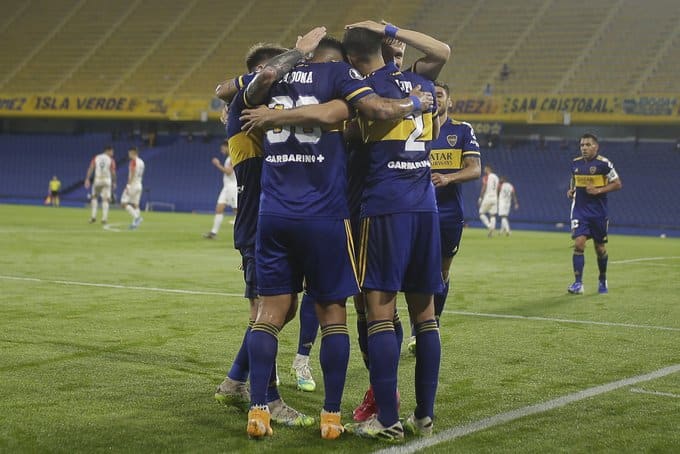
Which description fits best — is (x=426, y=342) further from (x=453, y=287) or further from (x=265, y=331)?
(x=453, y=287)

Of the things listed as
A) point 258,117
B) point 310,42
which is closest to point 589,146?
point 310,42

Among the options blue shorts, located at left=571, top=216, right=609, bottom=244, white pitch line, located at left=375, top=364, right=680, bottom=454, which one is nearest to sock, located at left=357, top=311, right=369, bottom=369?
white pitch line, located at left=375, top=364, right=680, bottom=454

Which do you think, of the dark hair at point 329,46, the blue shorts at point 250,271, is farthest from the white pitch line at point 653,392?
the dark hair at point 329,46

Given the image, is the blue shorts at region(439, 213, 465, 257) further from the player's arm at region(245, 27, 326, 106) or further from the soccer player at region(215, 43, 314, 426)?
the player's arm at region(245, 27, 326, 106)

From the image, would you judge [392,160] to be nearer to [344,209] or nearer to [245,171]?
[344,209]

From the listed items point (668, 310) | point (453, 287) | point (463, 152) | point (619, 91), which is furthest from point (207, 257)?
point (619, 91)

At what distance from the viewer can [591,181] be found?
1314cm

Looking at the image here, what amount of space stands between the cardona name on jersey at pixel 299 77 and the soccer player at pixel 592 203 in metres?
8.71

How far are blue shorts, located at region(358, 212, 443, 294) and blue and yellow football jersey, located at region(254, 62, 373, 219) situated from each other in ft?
0.70

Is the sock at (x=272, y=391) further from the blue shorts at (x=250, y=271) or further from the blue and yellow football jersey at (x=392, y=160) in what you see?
the blue and yellow football jersey at (x=392, y=160)

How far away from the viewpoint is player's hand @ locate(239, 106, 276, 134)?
4.92m

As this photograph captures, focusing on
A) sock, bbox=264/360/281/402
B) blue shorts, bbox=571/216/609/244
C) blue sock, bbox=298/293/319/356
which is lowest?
sock, bbox=264/360/281/402

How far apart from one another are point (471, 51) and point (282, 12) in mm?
10154

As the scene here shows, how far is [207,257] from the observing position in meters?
17.3
